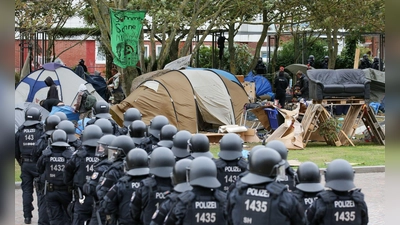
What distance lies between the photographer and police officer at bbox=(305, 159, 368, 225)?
7.61 meters

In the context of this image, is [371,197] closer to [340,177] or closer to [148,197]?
[340,177]

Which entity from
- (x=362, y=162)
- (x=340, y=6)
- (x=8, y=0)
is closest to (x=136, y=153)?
(x=8, y=0)

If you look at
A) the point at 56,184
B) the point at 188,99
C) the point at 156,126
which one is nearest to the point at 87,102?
the point at 188,99

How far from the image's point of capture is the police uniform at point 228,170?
9234mm

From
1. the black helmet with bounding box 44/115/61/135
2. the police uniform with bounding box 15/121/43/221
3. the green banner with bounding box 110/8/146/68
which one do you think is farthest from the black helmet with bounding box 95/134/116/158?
the green banner with bounding box 110/8/146/68

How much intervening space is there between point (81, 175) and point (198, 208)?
353 centimetres

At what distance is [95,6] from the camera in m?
23.5

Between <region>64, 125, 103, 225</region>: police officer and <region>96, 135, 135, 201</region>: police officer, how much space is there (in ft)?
2.53

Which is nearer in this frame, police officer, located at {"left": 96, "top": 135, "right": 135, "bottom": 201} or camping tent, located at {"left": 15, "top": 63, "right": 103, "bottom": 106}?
police officer, located at {"left": 96, "top": 135, "right": 135, "bottom": 201}

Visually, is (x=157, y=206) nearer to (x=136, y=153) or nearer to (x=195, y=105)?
(x=136, y=153)

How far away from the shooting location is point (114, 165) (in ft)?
30.8

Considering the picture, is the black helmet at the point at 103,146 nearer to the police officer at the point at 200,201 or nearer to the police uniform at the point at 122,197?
the police uniform at the point at 122,197

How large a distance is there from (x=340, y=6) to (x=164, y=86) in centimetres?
897

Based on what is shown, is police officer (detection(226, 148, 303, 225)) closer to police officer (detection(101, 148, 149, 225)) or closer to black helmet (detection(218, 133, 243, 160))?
police officer (detection(101, 148, 149, 225))
